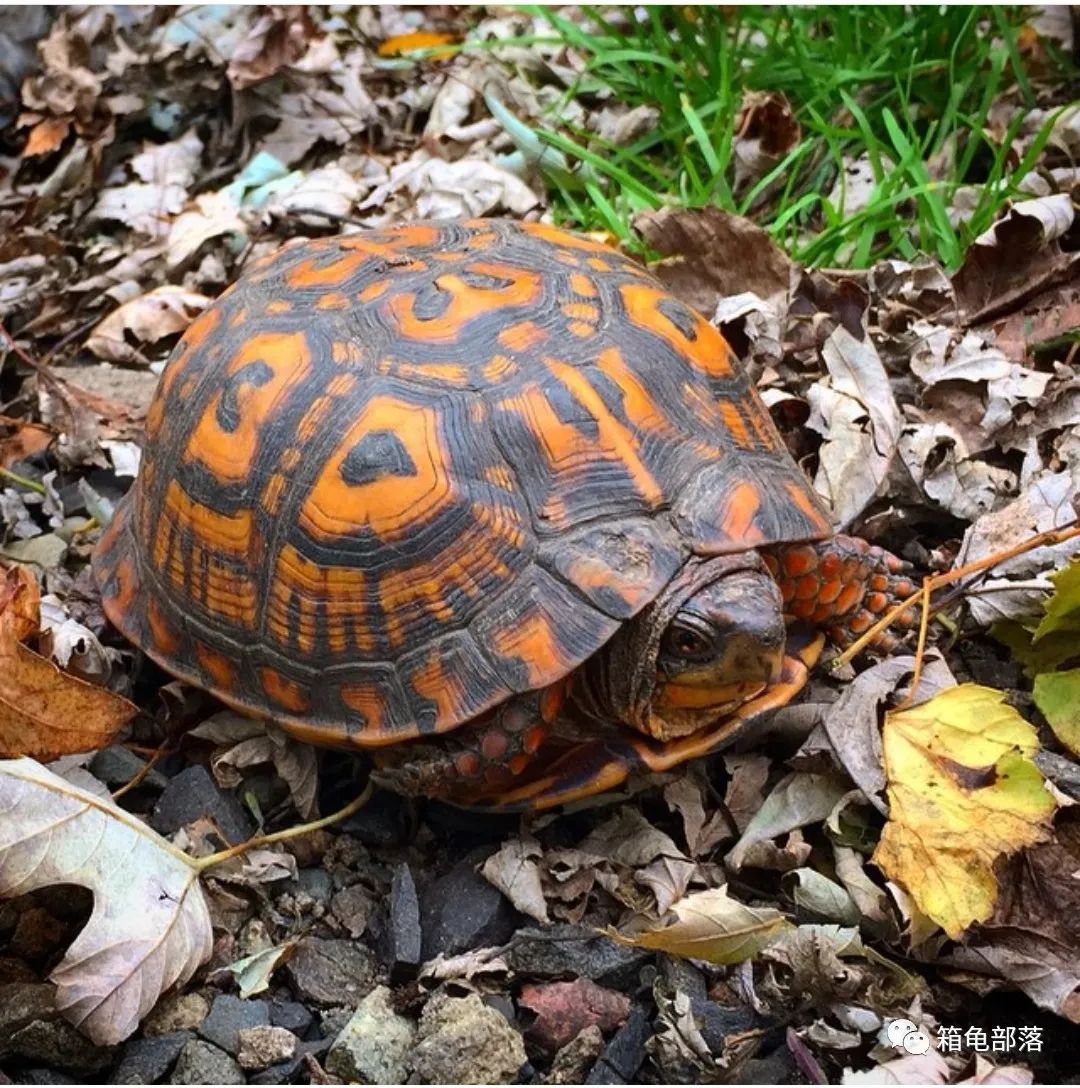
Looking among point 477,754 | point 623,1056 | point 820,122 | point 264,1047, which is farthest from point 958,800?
point 820,122

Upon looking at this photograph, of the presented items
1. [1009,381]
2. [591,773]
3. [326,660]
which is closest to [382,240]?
[326,660]

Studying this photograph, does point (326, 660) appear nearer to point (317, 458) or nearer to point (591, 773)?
point (317, 458)

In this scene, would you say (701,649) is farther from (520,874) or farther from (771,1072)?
(771,1072)

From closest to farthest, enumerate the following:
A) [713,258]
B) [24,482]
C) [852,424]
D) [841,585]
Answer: [841,585]
[852,424]
[24,482]
[713,258]

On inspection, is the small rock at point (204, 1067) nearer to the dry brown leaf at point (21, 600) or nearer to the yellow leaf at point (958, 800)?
the dry brown leaf at point (21, 600)

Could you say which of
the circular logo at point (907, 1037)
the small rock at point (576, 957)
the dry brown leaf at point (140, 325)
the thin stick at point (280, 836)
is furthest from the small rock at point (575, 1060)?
the dry brown leaf at point (140, 325)

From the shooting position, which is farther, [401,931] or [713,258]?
[713,258]
